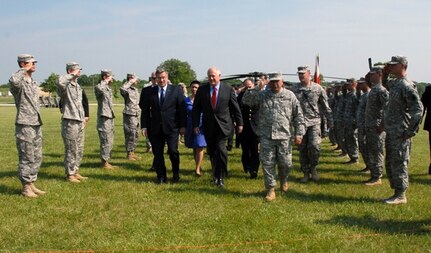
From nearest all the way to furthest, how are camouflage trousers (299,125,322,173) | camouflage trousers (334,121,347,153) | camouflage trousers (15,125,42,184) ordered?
camouflage trousers (15,125,42,184) → camouflage trousers (299,125,322,173) → camouflage trousers (334,121,347,153)

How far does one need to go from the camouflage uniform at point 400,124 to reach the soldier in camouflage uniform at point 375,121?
3.45 feet

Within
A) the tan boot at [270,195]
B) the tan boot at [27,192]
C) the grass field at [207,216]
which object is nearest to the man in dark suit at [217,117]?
the grass field at [207,216]

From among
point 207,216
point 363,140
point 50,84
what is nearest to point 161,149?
point 207,216

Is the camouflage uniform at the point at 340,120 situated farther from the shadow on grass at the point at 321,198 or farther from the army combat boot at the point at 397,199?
the army combat boot at the point at 397,199

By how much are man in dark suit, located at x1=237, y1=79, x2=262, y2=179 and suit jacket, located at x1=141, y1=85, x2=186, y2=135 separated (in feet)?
4.47

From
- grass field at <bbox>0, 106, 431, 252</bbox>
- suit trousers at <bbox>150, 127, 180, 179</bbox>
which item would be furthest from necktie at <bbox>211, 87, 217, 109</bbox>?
grass field at <bbox>0, 106, 431, 252</bbox>

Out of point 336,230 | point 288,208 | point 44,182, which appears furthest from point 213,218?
point 44,182

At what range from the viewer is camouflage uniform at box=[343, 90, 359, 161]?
10.1 meters

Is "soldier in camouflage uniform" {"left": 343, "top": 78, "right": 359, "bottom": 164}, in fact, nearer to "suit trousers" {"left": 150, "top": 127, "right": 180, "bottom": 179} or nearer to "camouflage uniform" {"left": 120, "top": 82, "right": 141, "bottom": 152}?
"suit trousers" {"left": 150, "top": 127, "right": 180, "bottom": 179}

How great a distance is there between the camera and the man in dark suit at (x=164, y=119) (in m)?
8.07

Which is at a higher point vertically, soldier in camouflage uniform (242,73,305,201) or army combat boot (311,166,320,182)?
soldier in camouflage uniform (242,73,305,201)

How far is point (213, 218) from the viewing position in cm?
576

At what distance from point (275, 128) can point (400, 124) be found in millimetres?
1786

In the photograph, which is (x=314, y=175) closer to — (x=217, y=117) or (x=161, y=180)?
(x=217, y=117)
